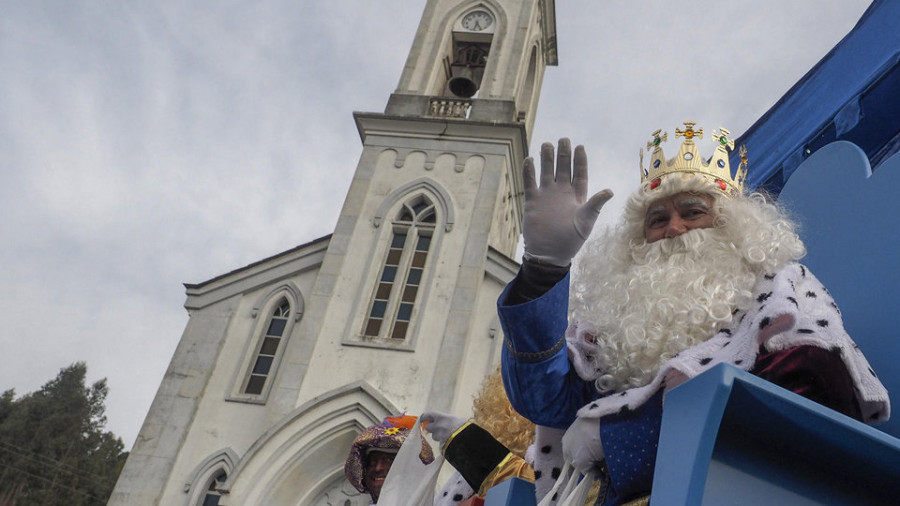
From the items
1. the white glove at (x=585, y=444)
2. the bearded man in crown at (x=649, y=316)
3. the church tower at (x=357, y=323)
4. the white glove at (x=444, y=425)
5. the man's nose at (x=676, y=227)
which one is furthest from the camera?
the church tower at (x=357, y=323)

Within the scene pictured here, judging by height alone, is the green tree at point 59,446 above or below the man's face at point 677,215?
above

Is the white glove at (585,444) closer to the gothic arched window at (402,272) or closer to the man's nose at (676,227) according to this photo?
the man's nose at (676,227)

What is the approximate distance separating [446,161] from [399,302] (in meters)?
2.71

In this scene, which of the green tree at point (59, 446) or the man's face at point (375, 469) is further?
the green tree at point (59, 446)

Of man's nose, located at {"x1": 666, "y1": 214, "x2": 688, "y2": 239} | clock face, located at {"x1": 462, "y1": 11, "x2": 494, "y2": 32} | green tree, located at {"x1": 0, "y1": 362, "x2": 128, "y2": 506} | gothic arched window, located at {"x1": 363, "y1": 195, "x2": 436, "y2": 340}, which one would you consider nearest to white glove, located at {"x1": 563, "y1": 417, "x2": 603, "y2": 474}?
man's nose, located at {"x1": 666, "y1": 214, "x2": 688, "y2": 239}

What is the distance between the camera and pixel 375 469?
4.11 metres

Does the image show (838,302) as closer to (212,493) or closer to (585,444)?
(585,444)

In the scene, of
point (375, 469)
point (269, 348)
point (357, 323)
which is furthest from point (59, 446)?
point (375, 469)

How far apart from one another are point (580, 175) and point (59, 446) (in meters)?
39.0

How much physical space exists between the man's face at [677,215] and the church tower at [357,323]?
750 centimetres

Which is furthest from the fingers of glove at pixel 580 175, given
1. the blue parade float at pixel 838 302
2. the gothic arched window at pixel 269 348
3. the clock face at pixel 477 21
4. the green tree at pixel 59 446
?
the green tree at pixel 59 446

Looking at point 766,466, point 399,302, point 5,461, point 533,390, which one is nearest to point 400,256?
point 399,302

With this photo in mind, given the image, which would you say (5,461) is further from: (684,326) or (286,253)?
(684,326)

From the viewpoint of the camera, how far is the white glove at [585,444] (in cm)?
182
